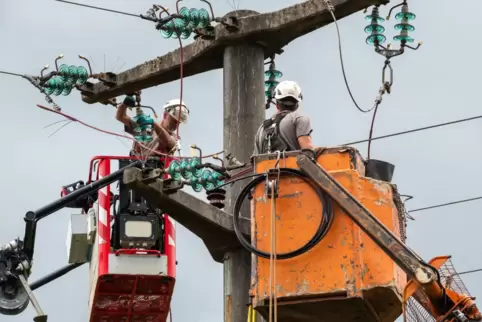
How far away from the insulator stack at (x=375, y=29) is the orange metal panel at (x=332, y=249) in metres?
2.67

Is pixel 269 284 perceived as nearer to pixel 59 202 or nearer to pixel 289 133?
pixel 289 133

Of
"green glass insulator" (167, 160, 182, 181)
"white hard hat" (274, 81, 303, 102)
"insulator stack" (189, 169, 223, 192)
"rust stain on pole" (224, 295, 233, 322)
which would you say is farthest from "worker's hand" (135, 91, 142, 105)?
"white hard hat" (274, 81, 303, 102)

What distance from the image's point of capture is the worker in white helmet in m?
18.0

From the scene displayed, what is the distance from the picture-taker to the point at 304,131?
1485 cm

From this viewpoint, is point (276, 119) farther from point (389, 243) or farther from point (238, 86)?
point (238, 86)

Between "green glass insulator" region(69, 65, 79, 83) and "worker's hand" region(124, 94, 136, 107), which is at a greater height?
"green glass insulator" region(69, 65, 79, 83)

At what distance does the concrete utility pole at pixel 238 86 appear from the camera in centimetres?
1648

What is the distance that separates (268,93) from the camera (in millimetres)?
18422

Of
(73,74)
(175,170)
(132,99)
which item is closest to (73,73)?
(73,74)

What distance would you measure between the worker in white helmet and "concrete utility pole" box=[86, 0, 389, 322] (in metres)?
0.50

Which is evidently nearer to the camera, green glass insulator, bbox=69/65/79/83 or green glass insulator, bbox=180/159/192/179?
green glass insulator, bbox=180/159/192/179

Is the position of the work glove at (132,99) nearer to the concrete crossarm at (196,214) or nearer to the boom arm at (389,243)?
the concrete crossarm at (196,214)

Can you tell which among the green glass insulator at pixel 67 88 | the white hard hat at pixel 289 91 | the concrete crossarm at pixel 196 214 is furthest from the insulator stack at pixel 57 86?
the white hard hat at pixel 289 91

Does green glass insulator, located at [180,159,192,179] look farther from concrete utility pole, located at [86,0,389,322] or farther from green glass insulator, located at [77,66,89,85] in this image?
green glass insulator, located at [77,66,89,85]
